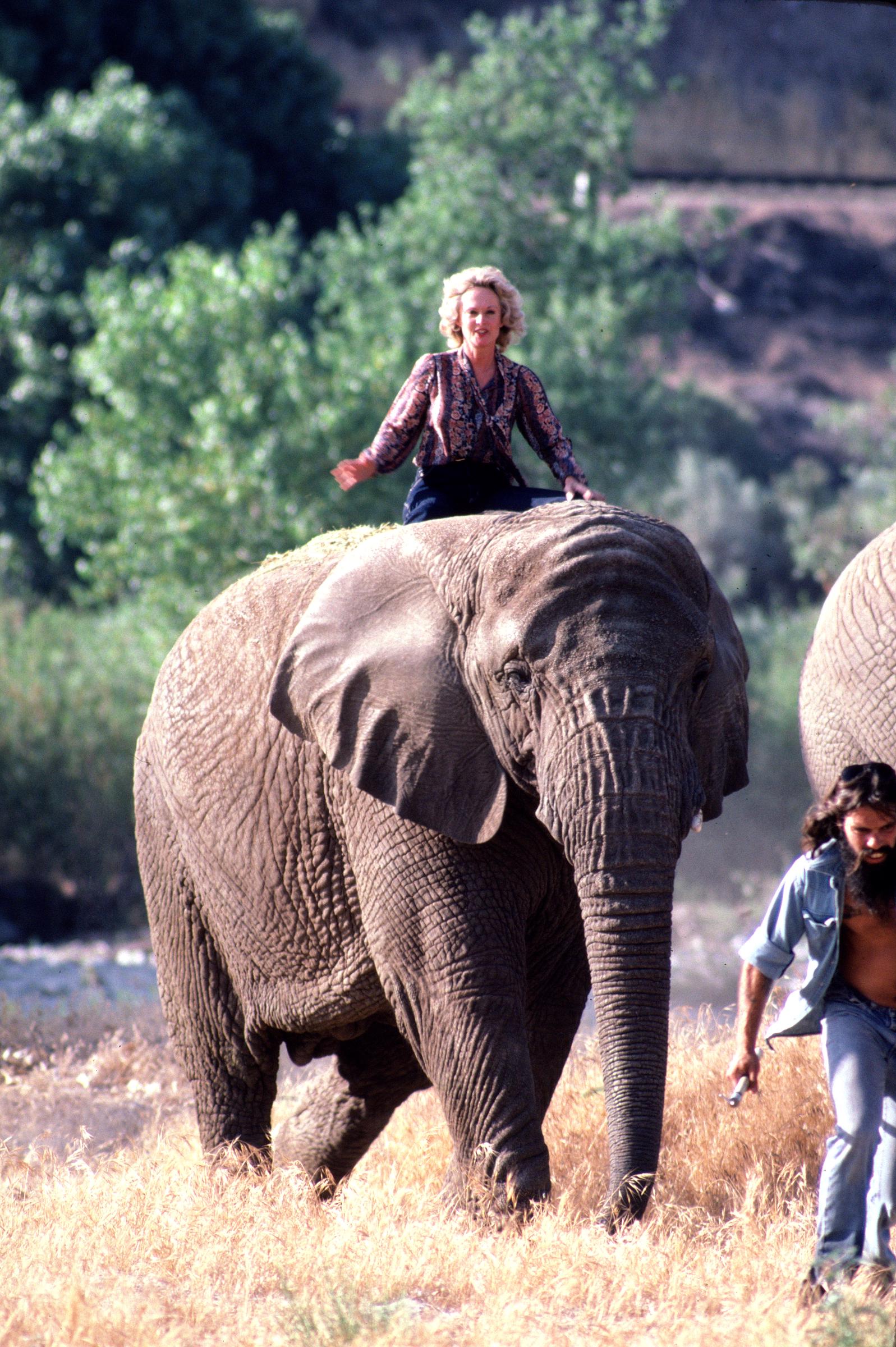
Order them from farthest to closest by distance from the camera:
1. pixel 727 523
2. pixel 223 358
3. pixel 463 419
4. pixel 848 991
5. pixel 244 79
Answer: pixel 244 79 < pixel 727 523 < pixel 223 358 < pixel 463 419 < pixel 848 991

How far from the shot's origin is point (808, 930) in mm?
4586

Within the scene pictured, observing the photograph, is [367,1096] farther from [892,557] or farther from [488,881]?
[892,557]

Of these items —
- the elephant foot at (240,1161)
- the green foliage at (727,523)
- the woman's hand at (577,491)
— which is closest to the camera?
the woman's hand at (577,491)

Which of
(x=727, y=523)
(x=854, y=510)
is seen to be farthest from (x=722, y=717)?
(x=727, y=523)

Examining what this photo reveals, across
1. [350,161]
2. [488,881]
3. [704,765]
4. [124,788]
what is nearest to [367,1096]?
[488,881]

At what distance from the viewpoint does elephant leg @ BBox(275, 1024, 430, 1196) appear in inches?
251

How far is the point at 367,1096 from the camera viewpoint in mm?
6426

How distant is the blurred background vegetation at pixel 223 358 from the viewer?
16.7 m

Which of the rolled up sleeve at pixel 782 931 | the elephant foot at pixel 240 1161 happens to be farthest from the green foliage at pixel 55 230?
the rolled up sleeve at pixel 782 931

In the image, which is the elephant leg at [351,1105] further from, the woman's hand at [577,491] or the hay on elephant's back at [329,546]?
the woman's hand at [577,491]

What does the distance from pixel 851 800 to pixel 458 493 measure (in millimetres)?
1888

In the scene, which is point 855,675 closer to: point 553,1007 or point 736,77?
point 553,1007

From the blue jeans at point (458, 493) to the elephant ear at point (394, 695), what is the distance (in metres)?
0.38

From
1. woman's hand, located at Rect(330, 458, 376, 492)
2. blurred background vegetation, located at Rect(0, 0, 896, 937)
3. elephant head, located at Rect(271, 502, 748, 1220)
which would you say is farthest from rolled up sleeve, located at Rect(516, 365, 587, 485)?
blurred background vegetation, located at Rect(0, 0, 896, 937)
